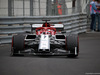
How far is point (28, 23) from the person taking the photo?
14562 millimetres

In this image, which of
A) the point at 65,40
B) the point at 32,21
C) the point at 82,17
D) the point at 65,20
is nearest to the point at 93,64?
the point at 65,40

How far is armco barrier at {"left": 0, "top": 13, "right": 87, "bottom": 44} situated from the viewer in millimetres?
13406

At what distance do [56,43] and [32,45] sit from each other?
0.72m

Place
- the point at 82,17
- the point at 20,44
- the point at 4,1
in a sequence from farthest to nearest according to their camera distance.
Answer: the point at 82,17, the point at 4,1, the point at 20,44

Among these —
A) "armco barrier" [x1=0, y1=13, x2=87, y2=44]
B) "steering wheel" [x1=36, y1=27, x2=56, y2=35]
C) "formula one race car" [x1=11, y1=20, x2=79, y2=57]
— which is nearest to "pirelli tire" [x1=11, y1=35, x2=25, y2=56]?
"formula one race car" [x1=11, y1=20, x2=79, y2=57]

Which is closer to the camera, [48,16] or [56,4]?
[48,16]

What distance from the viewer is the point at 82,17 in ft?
64.3

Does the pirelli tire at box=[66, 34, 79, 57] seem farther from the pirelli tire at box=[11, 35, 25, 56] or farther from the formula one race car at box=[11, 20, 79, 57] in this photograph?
the pirelli tire at box=[11, 35, 25, 56]

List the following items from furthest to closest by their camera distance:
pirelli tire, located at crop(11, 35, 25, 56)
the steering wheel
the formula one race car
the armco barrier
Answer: the armco barrier, the steering wheel, pirelli tire, located at crop(11, 35, 25, 56), the formula one race car

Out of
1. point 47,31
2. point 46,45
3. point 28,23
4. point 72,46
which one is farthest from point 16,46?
point 28,23

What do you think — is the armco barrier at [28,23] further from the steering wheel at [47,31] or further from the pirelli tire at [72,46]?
the pirelli tire at [72,46]

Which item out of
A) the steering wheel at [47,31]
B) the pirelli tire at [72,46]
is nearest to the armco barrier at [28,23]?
the steering wheel at [47,31]

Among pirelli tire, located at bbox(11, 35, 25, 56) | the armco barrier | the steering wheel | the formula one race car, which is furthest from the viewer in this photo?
the armco barrier

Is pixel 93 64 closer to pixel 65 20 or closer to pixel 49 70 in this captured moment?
pixel 49 70
